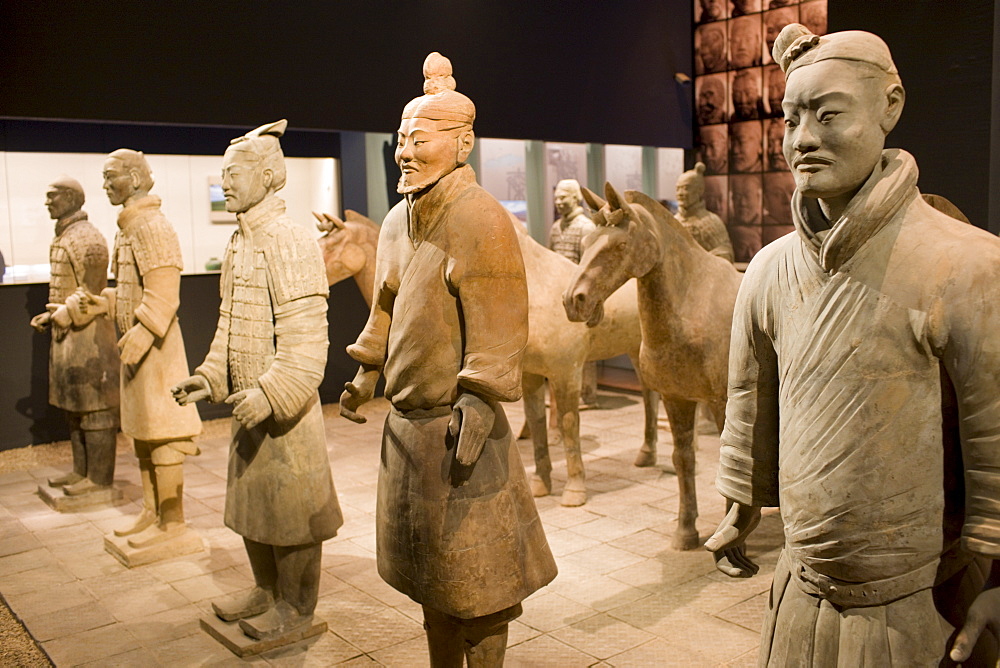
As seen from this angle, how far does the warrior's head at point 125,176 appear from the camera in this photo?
542 centimetres

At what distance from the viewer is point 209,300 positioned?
9320mm

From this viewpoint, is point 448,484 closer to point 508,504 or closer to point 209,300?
point 508,504

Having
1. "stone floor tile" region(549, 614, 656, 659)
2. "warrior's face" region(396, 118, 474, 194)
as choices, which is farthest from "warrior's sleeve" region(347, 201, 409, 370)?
"stone floor tile" region(549, 614, 656, 659)

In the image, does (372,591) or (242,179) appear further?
(372,591)

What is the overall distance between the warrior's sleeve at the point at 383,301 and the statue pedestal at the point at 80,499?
4.24 m

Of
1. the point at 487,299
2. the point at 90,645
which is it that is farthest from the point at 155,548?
the point at 487,299

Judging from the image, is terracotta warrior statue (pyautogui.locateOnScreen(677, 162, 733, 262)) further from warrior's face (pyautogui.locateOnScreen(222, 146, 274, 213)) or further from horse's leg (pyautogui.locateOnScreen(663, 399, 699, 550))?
warrior's face (pyautogui.locateOnScreen(222, 146, 274, 213))

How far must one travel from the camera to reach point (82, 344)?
6.50 meters

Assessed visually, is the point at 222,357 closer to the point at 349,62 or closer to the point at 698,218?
the point at 349,62

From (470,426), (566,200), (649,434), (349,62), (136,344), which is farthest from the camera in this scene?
(566,200)

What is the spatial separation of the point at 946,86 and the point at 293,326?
133 inches

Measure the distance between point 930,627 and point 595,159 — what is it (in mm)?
8951

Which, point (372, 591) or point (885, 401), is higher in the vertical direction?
point (885, 401)

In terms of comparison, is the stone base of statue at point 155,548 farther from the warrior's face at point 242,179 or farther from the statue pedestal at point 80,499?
the warrior's face at point 242,179
